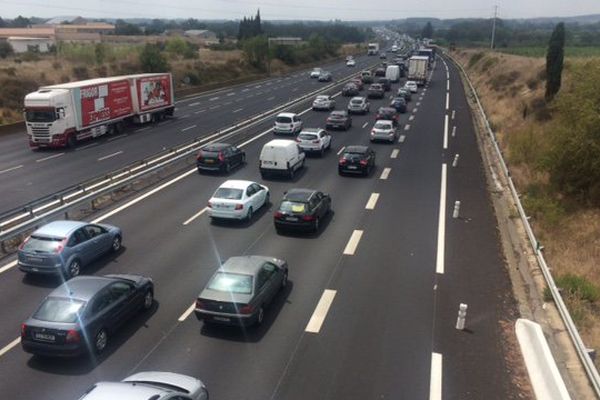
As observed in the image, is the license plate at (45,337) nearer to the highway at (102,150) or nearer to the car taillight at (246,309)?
the car taillight at (246,309)

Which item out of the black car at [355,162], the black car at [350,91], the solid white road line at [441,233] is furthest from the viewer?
the black car at [350,91]

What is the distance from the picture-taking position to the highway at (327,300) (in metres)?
11.4

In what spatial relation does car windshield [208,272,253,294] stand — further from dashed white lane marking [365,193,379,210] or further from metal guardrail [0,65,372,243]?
dashed white lane marking [365,193,379,210]

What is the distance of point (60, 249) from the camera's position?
15555 mm

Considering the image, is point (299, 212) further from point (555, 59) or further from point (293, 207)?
point (555, 59)

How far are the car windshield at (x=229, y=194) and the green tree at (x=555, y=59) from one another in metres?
28.9

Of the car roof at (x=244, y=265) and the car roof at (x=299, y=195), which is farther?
the car roof at (x=299, y=195)

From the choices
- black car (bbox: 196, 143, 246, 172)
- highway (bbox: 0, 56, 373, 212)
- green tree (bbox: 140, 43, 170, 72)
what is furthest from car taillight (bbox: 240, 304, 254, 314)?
green tree (bbox: 140, 43, 170, 72)

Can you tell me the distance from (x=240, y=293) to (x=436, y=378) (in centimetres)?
513

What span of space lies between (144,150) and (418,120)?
25.1m

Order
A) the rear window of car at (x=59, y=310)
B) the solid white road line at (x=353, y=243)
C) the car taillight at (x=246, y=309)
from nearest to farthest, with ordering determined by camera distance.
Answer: the rear window of car at (x=59, y=310) < the car taillight at (x=246, y=309) < the solid white road line at (x=353, y=243)

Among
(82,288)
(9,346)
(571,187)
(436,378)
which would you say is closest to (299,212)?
(82,288)

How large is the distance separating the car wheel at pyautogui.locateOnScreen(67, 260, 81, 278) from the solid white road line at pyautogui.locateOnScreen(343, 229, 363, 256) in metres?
8.87

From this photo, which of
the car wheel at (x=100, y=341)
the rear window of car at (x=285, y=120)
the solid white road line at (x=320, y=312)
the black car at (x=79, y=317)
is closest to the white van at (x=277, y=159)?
the rear window of car at (x=285, y=120)
